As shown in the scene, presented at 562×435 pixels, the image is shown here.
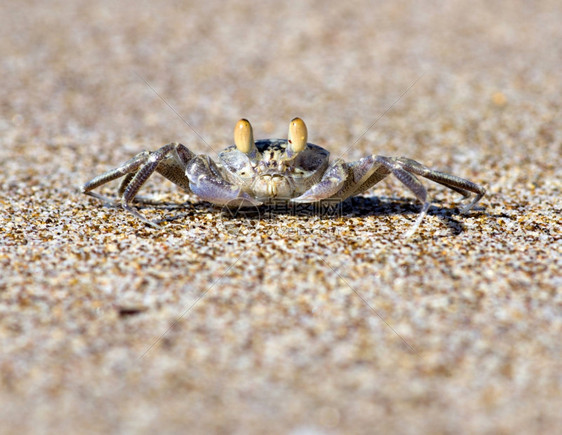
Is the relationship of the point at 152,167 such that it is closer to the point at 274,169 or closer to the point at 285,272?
the point at 274,169

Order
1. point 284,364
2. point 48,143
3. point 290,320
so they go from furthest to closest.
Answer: point 48,143 → point 290,320 → point 284,364

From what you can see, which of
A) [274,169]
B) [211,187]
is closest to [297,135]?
[274,169]

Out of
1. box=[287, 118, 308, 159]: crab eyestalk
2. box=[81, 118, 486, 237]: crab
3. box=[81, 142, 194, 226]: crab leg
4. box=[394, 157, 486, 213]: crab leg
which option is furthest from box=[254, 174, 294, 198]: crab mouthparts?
box=[394, 157, 486, 213]: crab leg

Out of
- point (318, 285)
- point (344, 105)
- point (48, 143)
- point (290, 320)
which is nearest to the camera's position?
point (290, 320)

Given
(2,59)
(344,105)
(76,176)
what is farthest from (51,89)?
(344,105)

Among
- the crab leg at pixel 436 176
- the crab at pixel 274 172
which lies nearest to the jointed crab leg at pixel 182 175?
the crab at pixel 274 172

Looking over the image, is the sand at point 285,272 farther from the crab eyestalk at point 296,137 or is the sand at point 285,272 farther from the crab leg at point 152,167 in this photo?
the crab eyestalk at point 296,137

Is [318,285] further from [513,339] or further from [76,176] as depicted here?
[76,176]

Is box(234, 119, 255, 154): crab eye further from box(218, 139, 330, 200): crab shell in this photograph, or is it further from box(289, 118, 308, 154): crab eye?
box(289, 118, 308, 154): crab eye
